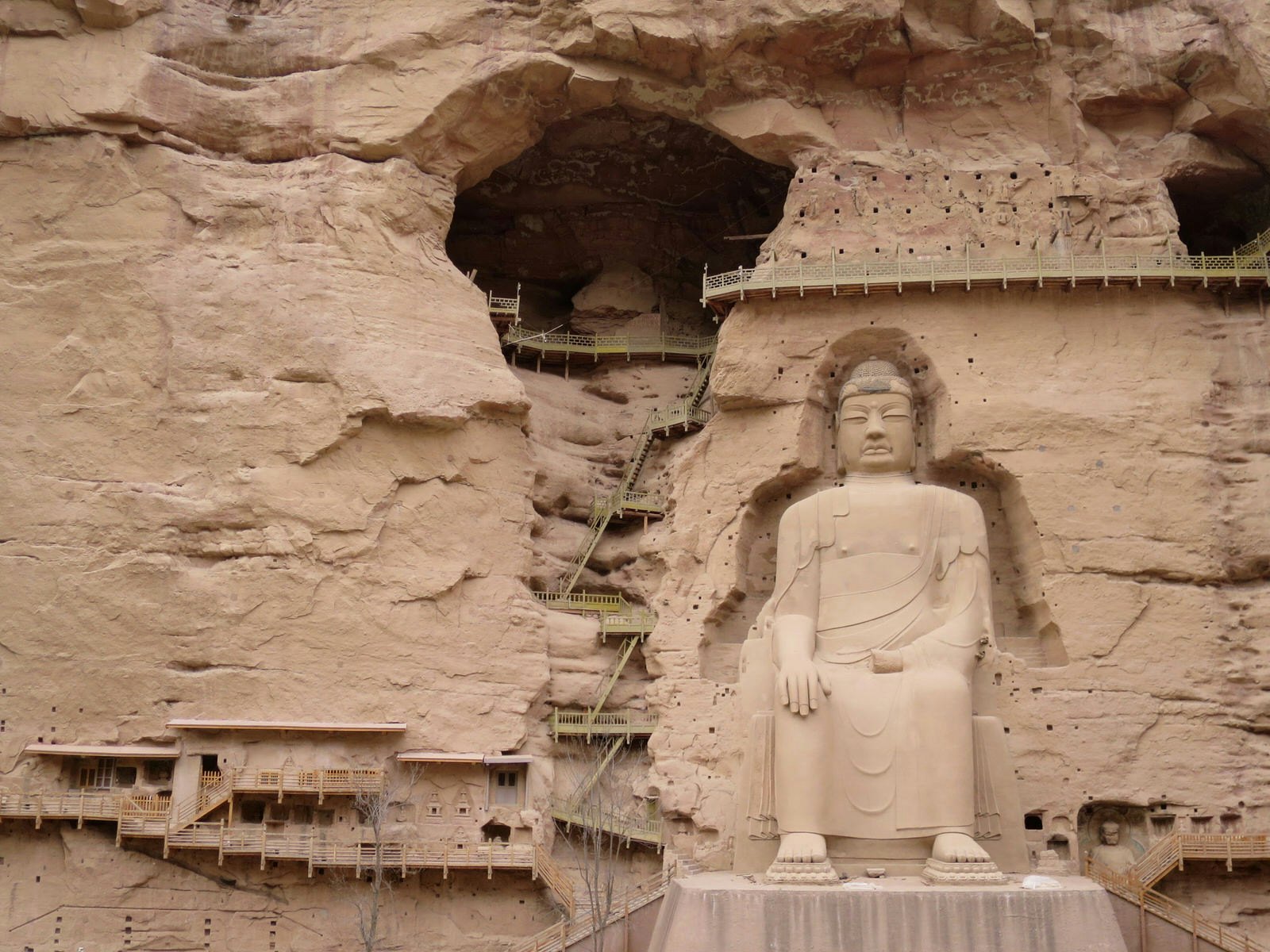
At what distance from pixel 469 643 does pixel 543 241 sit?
8.79 m

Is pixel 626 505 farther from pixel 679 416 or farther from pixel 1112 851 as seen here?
pixel 1112 851

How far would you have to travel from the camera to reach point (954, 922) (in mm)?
11070

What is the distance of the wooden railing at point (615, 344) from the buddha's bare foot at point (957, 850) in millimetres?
10868

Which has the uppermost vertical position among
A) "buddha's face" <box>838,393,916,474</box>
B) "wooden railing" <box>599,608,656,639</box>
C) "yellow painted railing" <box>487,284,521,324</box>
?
"yellow painted railing" <box>487,284,521,324</box>

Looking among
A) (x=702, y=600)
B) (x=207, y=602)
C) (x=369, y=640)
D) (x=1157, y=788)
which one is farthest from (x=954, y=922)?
(x=207, y=602)

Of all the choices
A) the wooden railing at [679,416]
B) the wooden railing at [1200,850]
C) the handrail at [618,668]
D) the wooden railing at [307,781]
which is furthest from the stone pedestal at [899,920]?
the wooden railing at [679,416]

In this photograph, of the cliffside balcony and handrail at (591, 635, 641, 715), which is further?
handrail at (591, 635, 641, 715)

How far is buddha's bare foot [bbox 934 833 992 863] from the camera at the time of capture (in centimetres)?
1170

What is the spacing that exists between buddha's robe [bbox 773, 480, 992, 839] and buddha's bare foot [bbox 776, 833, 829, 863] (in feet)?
0.37

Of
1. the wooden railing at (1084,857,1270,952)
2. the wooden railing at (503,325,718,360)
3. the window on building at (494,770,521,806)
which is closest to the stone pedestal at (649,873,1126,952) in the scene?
the wooden railing at (1084,857,1270,952)

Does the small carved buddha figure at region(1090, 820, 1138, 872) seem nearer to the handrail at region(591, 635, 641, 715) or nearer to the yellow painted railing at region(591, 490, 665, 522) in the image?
the handrail at region(591, 635, 641, 715)

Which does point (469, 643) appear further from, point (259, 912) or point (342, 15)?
point (342, 15)

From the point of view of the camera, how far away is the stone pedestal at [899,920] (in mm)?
11039

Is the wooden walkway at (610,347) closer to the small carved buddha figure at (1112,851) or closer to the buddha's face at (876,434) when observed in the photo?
the buddha's face at (876,434)
